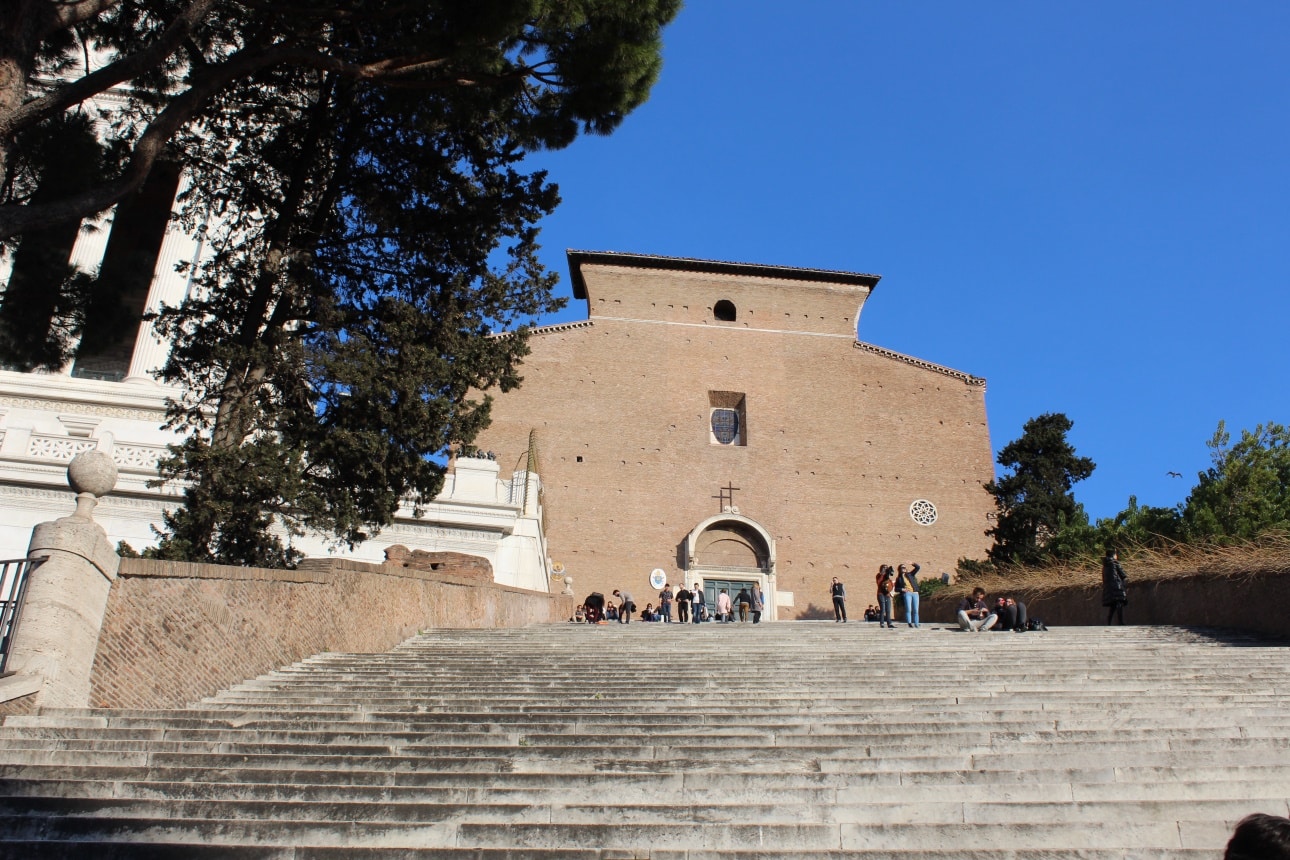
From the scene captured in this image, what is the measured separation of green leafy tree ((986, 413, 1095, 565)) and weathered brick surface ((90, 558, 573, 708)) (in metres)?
13.8

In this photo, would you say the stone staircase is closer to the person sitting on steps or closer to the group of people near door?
the person sitting on steps

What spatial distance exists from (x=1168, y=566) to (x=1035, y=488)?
7619mm

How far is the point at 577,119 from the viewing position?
898cm

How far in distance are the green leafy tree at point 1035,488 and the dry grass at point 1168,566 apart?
2.56 metres

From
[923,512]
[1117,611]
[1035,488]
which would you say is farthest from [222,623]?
[923,512]

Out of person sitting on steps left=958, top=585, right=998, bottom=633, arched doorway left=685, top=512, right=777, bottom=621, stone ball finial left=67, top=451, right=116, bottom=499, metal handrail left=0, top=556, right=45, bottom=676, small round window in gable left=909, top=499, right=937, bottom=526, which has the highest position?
small round window in gable left=909, top=499, right=937, bottom=526

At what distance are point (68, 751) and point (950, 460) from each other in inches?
928

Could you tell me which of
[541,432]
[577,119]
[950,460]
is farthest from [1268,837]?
[950,460]

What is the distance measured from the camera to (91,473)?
6.07 m

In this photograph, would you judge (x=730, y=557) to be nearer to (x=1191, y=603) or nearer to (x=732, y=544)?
(x=732, y=544)

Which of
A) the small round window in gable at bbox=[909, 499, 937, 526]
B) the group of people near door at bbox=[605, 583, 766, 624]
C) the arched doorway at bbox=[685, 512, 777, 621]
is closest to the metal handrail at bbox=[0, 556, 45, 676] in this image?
the group of people near door at bbox=[605, 583, 766, 624]

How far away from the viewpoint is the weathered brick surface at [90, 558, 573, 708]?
237 inches

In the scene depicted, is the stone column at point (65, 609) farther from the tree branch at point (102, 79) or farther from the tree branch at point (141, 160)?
the tree branch at point (102, 79)

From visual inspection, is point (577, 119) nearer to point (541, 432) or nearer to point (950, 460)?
point (541, 432)
